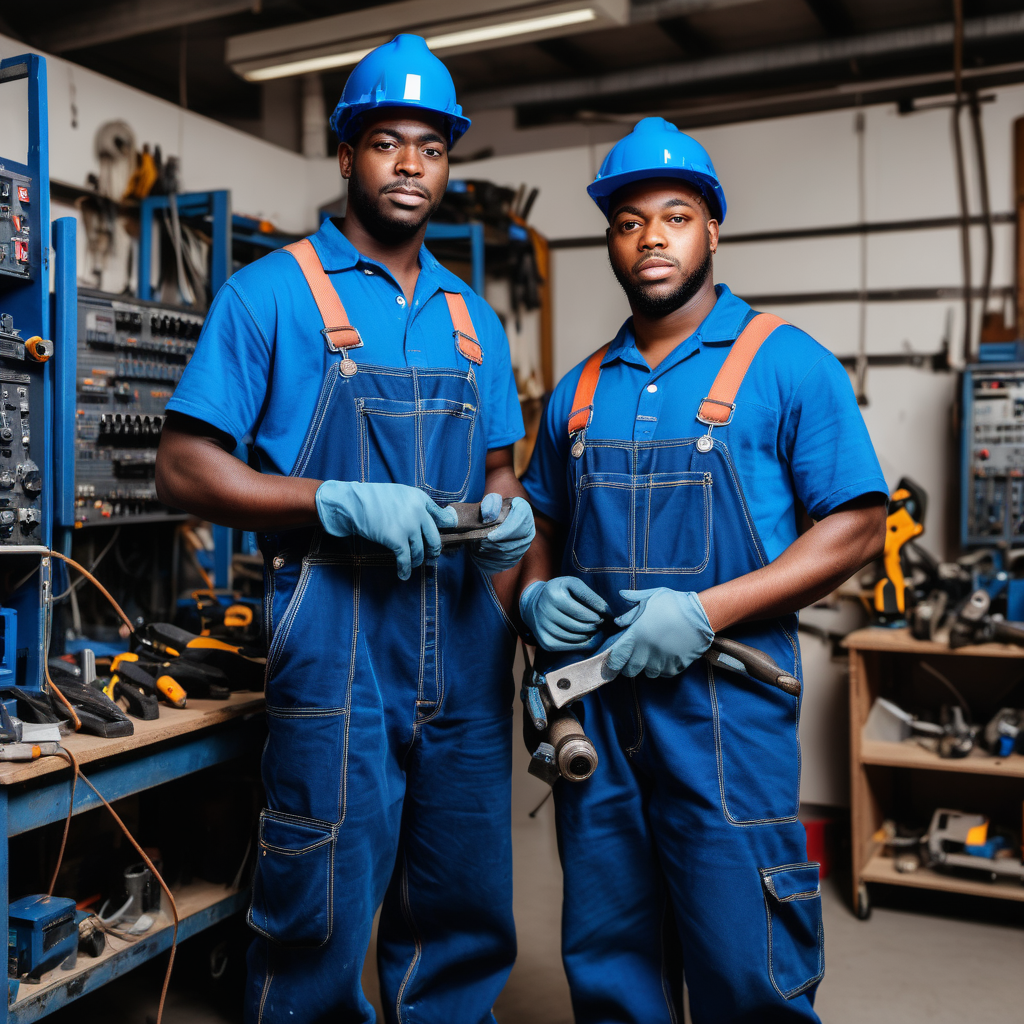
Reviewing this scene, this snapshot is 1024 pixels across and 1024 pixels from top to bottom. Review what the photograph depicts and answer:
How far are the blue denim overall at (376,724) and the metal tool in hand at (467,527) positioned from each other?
0.09m

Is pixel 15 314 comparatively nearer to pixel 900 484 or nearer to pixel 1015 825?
pixel 900 484

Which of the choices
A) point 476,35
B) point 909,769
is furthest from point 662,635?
point 476,35

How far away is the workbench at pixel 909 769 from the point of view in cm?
303

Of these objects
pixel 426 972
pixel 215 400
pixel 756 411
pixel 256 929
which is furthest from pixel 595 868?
pixel 215 400

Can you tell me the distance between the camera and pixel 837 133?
401cm

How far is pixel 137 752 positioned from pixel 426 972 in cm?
71

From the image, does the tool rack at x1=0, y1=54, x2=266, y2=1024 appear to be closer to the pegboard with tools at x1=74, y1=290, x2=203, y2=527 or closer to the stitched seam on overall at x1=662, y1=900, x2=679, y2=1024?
the pegboard with tools at x1=74, y1=290, x2=203, y2=527

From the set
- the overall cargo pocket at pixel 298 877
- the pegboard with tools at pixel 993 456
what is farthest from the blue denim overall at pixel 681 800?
the pegboard with tools at pixel 993 456

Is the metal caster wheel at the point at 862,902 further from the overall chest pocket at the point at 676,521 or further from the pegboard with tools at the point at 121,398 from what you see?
the pegboard with tools at the point at 121,398

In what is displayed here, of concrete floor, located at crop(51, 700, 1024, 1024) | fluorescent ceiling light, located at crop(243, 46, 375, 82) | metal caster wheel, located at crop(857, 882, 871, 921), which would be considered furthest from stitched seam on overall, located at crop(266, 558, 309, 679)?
fluorescent ceiling light, located at crop(243, 46, 375, 82)

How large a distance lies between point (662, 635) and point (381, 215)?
91 centimetres

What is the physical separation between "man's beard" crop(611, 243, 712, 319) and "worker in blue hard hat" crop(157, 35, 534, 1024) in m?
0.32

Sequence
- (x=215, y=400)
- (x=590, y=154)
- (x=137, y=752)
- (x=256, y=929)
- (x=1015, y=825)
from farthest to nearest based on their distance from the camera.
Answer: (x=590, y=154)
(x=1015, y=825)
(x=137, y=752)
(x=256, y=929)
(x=215, y=400)

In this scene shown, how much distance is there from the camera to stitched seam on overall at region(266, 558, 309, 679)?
5.53ft
